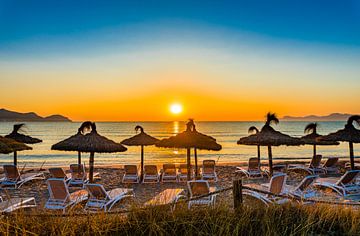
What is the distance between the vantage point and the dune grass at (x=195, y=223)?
11.8 feet

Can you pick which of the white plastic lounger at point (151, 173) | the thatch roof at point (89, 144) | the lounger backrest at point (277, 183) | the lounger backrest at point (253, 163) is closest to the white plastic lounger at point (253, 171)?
the lounger backrest at point (253, 163)

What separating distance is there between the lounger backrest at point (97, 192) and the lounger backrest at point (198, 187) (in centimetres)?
187

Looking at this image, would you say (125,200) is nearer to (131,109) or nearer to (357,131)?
(357,131)

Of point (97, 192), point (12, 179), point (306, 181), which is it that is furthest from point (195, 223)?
point (12, 179)

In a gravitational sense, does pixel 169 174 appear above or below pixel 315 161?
below

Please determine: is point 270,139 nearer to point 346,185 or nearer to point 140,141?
point 346,185

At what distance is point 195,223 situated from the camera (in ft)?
12.4

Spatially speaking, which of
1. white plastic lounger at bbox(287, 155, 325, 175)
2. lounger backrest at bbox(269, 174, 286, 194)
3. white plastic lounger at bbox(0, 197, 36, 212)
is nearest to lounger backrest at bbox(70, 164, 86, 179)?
white plastic lounger at bbox(0, 197, 36, 212)

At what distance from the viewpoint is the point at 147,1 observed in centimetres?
1108

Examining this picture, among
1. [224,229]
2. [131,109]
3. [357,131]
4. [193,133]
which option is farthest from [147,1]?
[131,109]

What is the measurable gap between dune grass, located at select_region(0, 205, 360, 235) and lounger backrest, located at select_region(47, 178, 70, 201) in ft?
9.41

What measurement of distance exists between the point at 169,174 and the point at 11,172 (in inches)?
203

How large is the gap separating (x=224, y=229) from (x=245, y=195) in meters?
3.59

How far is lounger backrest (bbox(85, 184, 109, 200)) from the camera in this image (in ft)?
22.3
